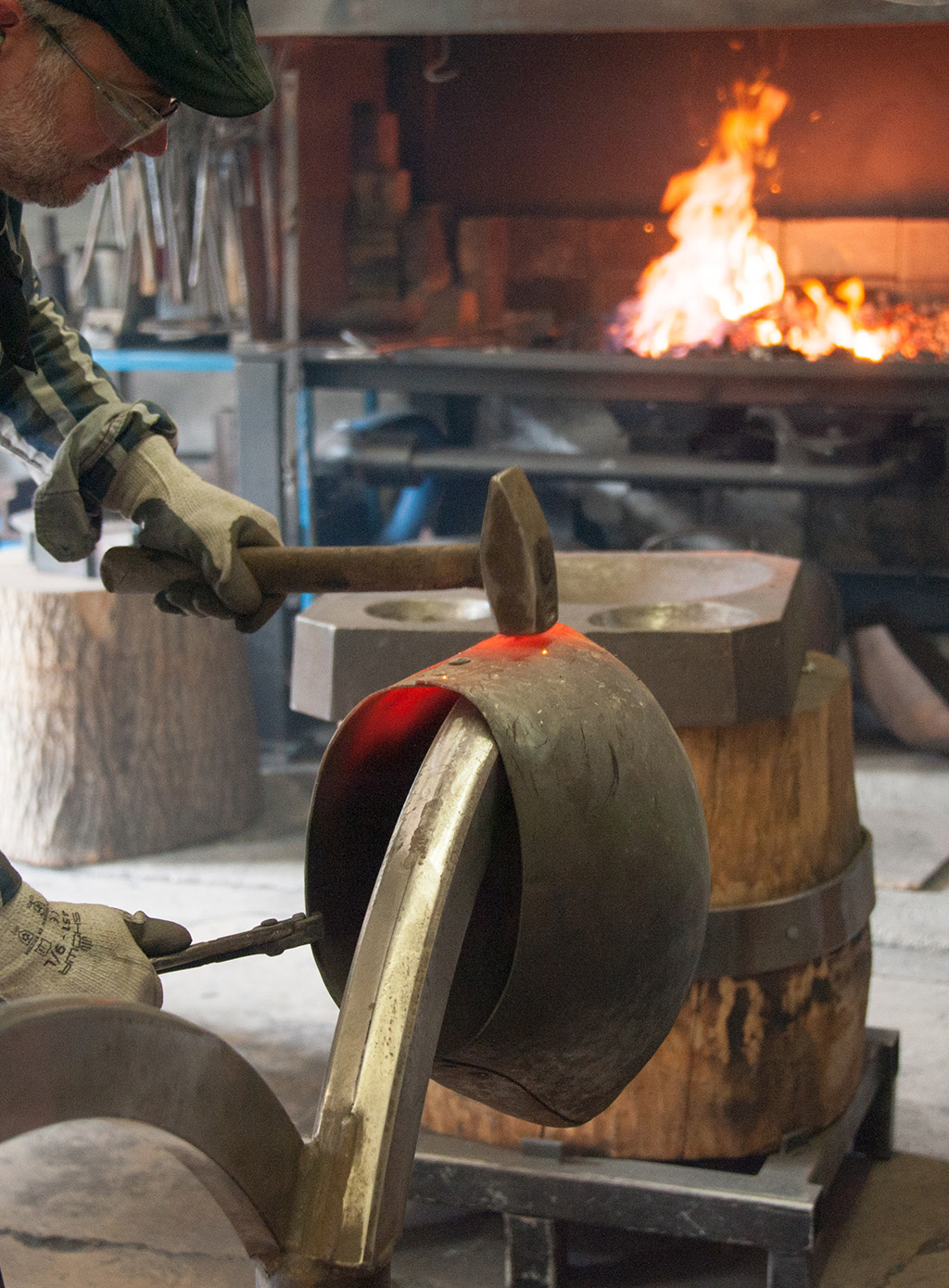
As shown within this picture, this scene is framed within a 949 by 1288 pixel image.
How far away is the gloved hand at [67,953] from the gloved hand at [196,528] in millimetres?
344

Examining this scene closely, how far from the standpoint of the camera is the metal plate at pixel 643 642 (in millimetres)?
1942

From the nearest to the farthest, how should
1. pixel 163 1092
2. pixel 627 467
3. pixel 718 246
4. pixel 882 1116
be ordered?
pixel 163 1092, pixel 882 1116, pixel 627 467, pixel 718 246

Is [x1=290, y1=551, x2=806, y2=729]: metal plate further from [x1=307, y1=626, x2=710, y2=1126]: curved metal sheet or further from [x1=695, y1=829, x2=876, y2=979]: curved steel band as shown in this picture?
[x1=307, y1=626, x2=710, y2=1126]: curved metal sheet

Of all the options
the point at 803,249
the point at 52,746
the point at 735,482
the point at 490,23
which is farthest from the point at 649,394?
the point at 52,746

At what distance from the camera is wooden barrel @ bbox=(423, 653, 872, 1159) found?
199 centimetres

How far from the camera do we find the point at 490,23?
415 cm

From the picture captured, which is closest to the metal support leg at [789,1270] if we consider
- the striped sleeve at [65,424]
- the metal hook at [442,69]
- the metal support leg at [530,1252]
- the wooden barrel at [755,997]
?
the wooden barrel at [755,997]

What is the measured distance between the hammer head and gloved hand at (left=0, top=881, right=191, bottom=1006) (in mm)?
387

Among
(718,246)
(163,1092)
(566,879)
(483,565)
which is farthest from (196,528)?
(718,246)

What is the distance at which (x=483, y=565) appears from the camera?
1.27 metres

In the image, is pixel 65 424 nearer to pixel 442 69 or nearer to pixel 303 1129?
pixel 303 1129

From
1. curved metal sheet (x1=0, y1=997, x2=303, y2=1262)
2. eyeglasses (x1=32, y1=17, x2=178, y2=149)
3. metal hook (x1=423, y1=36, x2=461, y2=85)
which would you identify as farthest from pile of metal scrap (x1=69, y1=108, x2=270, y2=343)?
curved metal sheet (x1=0, y1=997, x2=303, y2=1262)

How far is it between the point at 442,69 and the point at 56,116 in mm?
5177

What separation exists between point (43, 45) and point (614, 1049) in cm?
95
